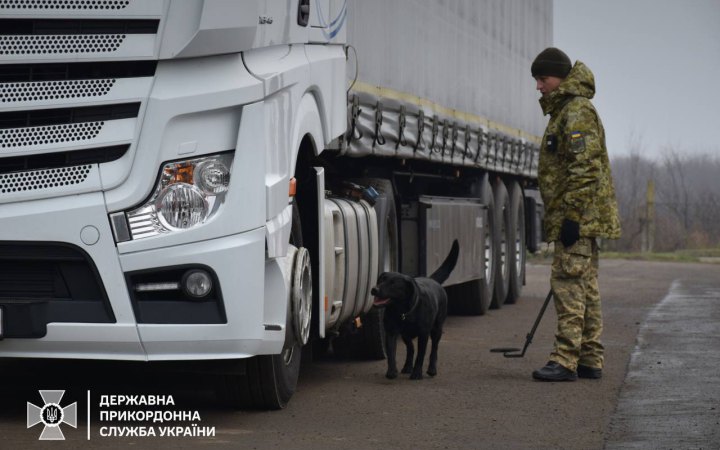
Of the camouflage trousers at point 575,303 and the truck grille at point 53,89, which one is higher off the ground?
the truck grille at point 53,89

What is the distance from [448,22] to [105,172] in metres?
7.29

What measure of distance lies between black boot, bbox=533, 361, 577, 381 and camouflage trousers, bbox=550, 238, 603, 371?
0.03m

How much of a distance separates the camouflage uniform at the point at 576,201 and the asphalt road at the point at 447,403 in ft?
1.21

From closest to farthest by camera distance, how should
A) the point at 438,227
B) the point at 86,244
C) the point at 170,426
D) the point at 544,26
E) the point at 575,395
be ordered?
1. the point at 86,244
2. the point at 170,426
3. the point at 575,395
4. the point at 438,227
5. the point at 544,26

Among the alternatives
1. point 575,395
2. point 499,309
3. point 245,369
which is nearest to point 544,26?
point 499,309

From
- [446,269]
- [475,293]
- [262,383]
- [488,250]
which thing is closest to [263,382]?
[262,383]

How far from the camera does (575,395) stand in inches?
345

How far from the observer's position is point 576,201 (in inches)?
371

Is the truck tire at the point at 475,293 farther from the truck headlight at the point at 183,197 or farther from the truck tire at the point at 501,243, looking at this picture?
the truck headlight at the point at 183,197

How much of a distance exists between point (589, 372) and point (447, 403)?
5.59 feet

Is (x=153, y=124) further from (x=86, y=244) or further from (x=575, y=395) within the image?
(x=575, y=395)

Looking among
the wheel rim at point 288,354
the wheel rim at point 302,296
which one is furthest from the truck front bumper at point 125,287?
the wheel rim at point 288,354

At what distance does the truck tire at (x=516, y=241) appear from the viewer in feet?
57.6

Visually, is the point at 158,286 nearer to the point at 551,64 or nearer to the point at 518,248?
the point at 551,64
